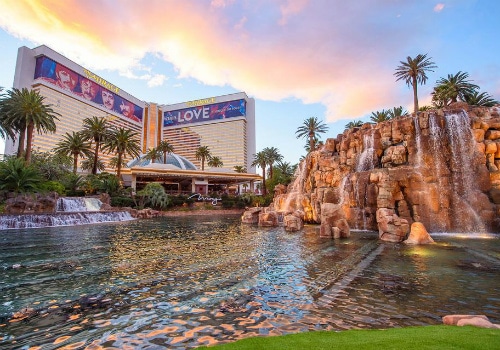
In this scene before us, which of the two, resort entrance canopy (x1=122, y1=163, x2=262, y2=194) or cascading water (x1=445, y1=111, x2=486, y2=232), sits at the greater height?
resort entrance canopy (x1=122, y1=163, x2=262, y2=194)

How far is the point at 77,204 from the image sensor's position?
132ft

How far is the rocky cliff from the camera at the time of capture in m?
21.6

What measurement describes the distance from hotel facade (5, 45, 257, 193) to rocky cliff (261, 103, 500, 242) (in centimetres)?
12184

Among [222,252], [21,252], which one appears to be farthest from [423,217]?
[21,252]

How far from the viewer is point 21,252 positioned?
14758mm

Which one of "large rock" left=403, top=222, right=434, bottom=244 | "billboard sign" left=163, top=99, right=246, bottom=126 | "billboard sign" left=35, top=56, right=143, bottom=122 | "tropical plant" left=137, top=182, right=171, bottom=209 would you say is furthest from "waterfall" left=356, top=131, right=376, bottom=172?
"billboard sign" left=163, top=99, right=246, bottom=126

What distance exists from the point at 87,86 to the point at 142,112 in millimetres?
47166

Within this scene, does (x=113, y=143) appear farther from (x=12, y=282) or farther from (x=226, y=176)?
(x=12, y=282)

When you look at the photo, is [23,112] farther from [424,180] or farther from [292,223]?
[424,180]

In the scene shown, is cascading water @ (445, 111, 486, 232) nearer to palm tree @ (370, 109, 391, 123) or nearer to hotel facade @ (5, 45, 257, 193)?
palm tree @ (370, 109, 391, 123)

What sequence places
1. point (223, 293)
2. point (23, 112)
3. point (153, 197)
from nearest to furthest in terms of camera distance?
point (223, 293)
point (23, 112)
point (153, 197)

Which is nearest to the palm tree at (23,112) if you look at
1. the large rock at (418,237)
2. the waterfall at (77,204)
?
the waterfall at (77,204)

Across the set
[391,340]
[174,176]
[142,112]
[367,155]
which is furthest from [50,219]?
[142,112]

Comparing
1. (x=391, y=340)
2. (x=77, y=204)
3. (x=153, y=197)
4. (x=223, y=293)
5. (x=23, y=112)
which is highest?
(x=23, y=112)
